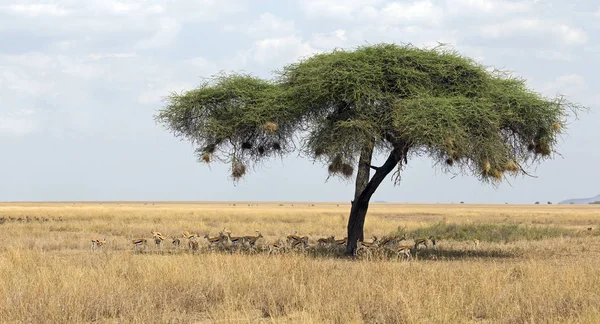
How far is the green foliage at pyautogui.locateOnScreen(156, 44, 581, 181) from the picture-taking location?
20.3 m

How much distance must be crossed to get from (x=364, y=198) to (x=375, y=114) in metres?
3.28

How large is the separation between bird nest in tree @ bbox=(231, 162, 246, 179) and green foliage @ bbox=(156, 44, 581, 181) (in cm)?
12

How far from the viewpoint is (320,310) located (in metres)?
10.3

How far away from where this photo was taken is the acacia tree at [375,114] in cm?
2031

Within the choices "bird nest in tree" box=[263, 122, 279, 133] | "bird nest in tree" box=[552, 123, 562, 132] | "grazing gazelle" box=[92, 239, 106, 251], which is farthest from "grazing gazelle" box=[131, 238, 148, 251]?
"bird nest in tree" box=[552, 123, 562, 132]

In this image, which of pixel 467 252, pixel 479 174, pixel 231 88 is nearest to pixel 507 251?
pixel 467 252

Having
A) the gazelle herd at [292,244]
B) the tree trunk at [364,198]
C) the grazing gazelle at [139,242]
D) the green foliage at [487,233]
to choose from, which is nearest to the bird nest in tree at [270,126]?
the tree trunk at [364,198]

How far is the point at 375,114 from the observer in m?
21.7

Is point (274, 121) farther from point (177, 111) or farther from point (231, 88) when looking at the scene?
point (177, 111)

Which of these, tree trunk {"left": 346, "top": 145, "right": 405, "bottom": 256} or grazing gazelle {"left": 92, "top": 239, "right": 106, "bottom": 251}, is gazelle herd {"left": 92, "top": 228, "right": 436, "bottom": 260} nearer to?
grazing gazelle {"left": 92, "top": 239, "right": 106, "bottom": 251}

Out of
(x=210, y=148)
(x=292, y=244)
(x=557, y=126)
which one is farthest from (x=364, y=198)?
(x=557, y=126)

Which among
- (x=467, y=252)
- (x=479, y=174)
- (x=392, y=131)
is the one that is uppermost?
(x=392, y=131)

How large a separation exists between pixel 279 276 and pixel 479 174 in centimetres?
1177

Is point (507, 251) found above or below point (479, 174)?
below
